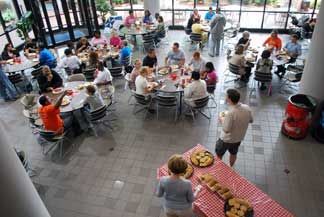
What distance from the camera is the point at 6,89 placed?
25.7 feet

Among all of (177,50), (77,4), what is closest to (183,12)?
(77,4)

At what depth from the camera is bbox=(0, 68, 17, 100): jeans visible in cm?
759

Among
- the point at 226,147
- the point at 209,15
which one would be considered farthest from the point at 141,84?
the point at 209,15

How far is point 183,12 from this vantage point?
13062 millimetres

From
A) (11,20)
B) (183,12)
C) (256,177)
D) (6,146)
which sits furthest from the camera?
(183,12)

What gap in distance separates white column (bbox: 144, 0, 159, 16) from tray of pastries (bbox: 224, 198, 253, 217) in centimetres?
1068

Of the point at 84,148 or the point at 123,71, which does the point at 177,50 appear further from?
the point at 84,148

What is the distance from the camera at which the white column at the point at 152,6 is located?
40.3 ft

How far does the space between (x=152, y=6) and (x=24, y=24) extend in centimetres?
540

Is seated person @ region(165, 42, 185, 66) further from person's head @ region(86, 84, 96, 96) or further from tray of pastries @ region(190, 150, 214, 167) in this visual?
tray of pastries @ region(190, 150, 214, 167)

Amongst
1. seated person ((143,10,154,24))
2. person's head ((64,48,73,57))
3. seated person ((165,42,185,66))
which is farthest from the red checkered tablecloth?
seated person ((143,10,154,24))

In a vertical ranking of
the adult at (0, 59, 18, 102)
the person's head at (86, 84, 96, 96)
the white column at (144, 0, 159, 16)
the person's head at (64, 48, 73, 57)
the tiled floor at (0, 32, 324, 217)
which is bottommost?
the tiled floor at (0, 32, 324, 217)

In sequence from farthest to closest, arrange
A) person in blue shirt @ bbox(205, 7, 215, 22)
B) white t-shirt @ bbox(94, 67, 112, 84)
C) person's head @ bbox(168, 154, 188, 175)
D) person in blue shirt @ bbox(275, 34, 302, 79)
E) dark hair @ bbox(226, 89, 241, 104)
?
person in blue shirt @ bbox(205, 7, 215, 22)
person in blue shirt @ bbox(275, 34, 302, 79)
white t-shirt @ bbox(94, 67, 112, 84)
dark hair @ bbox(226, 89, 241, 104)
person's head @ bbox(168, 154, 188, 175)

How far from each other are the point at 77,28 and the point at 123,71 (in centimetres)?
578
